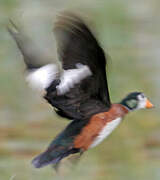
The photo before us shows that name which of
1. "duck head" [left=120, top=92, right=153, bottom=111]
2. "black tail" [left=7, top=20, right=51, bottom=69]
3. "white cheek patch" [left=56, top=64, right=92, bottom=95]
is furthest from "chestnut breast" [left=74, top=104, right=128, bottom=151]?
"black tail" [left=7, top=20, right=51, bottom=69]

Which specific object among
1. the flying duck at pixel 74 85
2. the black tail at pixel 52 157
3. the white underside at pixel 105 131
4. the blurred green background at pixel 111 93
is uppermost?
the flying duck at pixel 74 85

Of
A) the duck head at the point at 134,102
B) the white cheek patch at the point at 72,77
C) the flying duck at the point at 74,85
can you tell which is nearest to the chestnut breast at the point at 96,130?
the flying duck at the point at 74,85

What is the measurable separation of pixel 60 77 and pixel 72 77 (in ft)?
0.22

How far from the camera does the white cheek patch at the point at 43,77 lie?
176 inches

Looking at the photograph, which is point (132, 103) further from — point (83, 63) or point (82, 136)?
point (83, 63)

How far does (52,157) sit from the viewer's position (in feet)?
15.4

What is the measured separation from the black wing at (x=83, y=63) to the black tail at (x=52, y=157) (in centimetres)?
20

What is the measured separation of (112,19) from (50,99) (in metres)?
4.32

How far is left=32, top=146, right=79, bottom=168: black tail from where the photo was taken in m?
4.67

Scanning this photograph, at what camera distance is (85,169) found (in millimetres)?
6012

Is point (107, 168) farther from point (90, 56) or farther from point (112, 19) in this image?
point (112, 19)

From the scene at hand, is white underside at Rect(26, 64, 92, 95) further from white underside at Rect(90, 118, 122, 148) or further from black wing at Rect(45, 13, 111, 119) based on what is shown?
white underside at Rect(90, 118, 122, 148)

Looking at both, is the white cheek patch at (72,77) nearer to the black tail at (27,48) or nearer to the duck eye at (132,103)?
the black tail at (27,48)

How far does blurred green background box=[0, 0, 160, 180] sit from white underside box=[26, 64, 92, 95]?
639 millimetres
